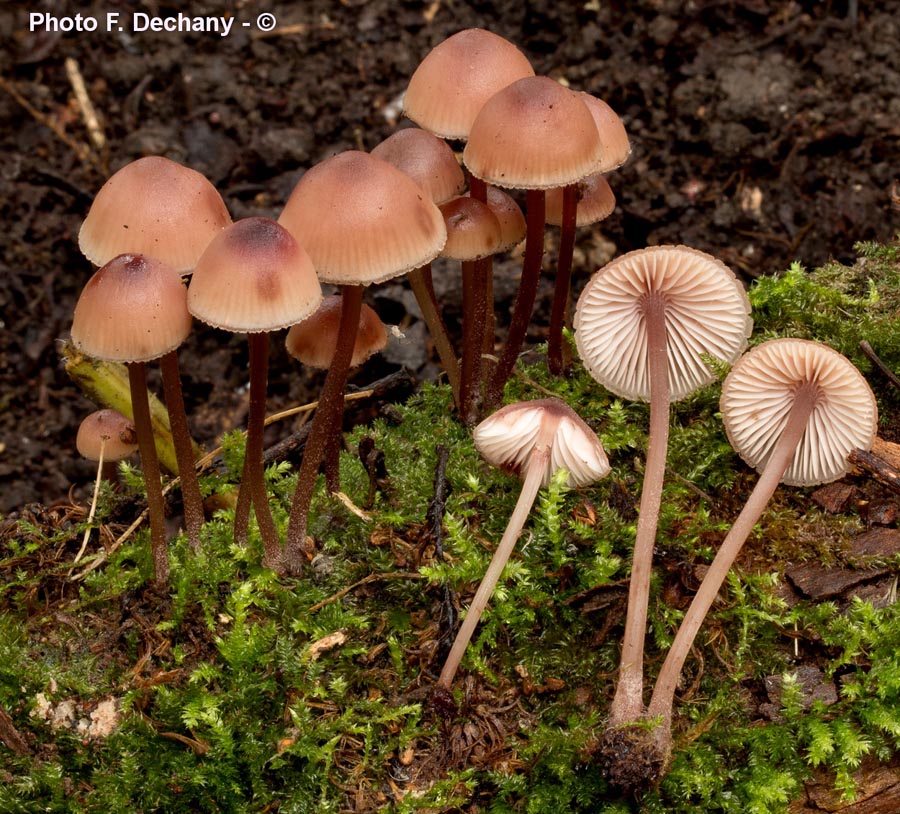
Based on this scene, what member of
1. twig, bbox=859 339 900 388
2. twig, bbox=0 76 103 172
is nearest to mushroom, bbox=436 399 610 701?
twig, bbox=859 339 900 388

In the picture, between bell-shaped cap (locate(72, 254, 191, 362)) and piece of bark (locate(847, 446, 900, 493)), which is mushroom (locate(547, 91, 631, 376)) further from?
bell-shaped cap (locate(72, 254, 191, 362))

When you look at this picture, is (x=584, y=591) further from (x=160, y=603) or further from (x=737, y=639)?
(x=160, y=603)

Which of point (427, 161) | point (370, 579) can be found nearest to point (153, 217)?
point (427, 161)

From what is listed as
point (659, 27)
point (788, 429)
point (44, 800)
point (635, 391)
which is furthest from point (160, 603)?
point (659, 27)

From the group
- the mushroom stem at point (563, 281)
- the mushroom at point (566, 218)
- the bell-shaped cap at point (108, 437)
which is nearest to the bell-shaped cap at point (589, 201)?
the mushroom at point (566, 218)

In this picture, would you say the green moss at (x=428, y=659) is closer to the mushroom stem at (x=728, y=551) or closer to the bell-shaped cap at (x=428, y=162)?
the mushroom stem at (x=728, y=551)

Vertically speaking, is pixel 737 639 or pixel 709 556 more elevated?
pixel 709 556
